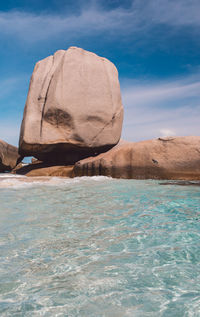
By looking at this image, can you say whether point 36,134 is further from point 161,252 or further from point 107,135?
point 161,252

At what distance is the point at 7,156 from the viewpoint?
48.5ft

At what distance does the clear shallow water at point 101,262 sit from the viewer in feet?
4.41

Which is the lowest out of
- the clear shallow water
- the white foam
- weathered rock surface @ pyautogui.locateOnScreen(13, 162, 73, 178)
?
the clear shallow water

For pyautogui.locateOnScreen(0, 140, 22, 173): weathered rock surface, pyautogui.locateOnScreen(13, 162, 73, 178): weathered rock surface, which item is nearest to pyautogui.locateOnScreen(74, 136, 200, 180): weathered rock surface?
pyautogui.locateOnScreen(13, 162, 73, 178): weathered rock surface

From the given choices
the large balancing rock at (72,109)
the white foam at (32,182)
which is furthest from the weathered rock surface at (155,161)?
the large balancing rock at (72,109)

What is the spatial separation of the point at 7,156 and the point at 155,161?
31.8 feet

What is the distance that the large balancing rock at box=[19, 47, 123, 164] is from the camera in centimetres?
972

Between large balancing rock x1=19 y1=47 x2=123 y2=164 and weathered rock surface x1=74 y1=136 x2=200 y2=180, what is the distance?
59.0 inches

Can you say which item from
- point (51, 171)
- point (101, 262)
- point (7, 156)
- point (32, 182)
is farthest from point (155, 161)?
point (7, 156)

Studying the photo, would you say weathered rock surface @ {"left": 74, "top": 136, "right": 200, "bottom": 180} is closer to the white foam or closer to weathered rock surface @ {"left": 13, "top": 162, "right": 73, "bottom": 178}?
the white foam

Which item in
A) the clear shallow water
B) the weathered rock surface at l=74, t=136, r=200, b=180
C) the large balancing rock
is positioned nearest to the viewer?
the clear shallow water

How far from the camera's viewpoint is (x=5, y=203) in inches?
163

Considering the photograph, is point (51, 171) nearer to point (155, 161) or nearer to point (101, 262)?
point (155, 161)

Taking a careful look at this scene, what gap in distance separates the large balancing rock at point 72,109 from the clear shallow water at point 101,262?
6.53 metres
